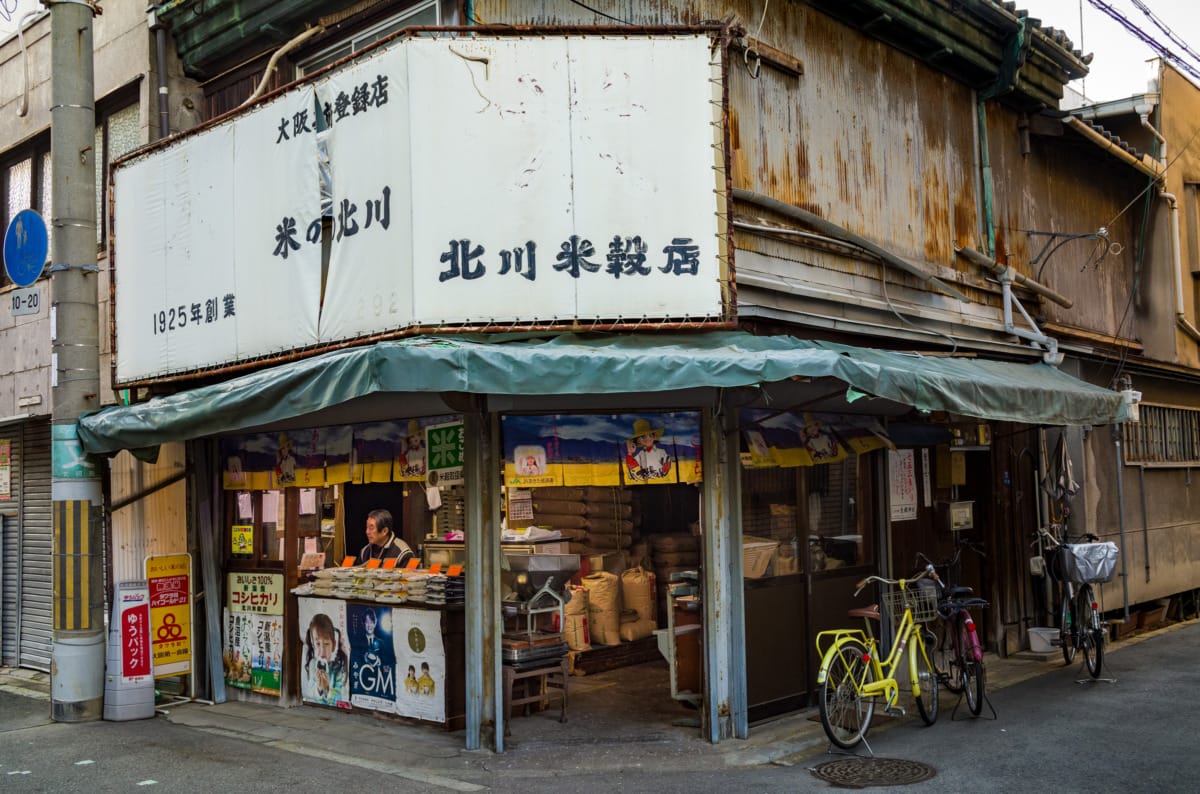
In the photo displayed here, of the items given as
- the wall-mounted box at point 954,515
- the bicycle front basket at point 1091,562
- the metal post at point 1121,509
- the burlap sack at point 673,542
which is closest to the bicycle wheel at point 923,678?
the bicycle front basket at point 1091,562

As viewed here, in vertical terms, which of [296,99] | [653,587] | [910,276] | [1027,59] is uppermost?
[1027,59]

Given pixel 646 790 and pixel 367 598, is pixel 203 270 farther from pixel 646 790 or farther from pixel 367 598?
pixel 646 790

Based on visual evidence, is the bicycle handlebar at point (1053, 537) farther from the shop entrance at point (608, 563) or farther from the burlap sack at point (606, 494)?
the burlap sack at point (606, 494)

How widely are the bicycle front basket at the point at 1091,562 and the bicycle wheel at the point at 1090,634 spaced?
0.15 m

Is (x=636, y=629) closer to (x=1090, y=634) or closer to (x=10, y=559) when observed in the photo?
(x=1090, y=634)

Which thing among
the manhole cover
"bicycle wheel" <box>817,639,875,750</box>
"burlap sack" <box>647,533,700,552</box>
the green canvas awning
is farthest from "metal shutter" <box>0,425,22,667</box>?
the manhole cover

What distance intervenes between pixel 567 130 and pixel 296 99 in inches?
107

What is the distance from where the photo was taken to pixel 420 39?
27.3 feet

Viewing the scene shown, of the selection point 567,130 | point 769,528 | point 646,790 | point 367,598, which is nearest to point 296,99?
point 567,130

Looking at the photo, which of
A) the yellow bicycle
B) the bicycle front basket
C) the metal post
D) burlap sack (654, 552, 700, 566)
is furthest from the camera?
the metal post

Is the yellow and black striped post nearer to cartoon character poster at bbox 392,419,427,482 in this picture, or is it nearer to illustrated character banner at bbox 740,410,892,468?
cartoon character poster at bbox 392,419,427,482

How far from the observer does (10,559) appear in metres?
14.4

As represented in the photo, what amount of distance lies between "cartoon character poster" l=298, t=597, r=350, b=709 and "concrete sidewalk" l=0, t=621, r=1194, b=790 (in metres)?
0.17

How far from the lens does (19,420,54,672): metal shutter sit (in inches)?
540
